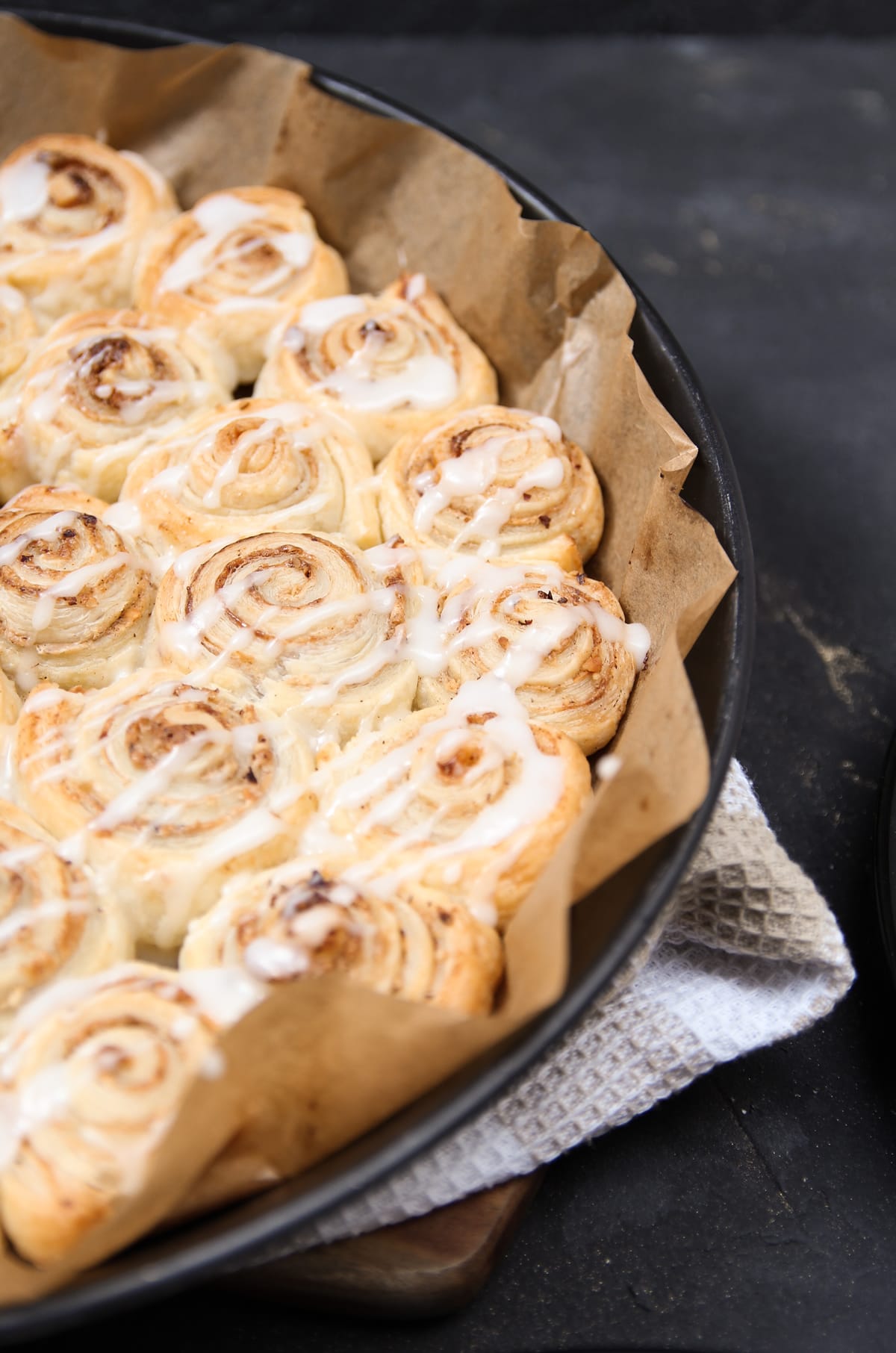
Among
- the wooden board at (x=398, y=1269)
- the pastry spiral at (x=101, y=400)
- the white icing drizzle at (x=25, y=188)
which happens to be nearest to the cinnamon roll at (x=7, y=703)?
the pastry spiral at (x=101, y=400)

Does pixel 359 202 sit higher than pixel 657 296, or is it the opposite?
pixel 359 202

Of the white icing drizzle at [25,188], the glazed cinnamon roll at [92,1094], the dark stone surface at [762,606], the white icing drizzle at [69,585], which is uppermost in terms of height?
the white icing drizzle at [25,188]

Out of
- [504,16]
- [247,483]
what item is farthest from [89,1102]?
[504,16]

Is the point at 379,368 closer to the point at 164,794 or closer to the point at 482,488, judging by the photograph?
the point at 482,488

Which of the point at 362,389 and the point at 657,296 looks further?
the point at 657,296

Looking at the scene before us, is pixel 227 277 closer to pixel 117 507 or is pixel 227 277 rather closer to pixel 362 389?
pixel 362 389

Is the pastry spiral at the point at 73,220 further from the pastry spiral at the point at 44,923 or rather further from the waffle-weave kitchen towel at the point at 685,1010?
the waffle-weave kitchen towel at the point at 685,1010

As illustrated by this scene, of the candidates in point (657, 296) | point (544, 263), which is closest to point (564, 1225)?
point (544, 263)
